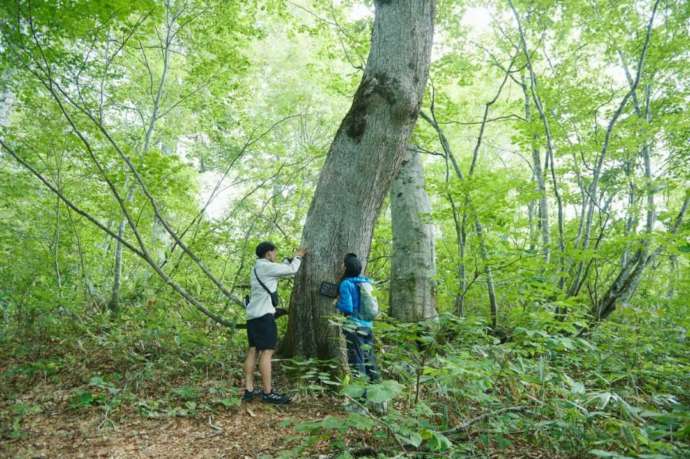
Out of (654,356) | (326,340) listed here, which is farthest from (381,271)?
(654,356)

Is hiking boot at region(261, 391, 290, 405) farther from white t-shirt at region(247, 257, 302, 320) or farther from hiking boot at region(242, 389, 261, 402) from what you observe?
white t-shirt at region(247, 257, 302, 320)

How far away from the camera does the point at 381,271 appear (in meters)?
7.73

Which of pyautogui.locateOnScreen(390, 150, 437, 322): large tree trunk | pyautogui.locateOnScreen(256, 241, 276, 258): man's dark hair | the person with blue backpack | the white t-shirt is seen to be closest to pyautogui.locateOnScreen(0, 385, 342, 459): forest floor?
the person with blue backpack

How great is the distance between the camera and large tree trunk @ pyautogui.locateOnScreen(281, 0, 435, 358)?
414cm

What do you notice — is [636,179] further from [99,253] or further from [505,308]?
[99,253]

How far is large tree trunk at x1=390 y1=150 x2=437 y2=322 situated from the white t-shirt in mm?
2094

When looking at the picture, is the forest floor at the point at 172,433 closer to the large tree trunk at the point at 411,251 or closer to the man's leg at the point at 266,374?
the man's leg at the point at 266,374

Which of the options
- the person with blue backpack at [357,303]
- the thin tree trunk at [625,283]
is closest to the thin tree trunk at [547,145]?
the thin tree trunk at [625,283]

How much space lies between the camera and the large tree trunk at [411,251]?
18.4ft

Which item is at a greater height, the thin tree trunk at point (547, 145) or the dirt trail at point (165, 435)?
the thin tree trunk at point (547, 145)

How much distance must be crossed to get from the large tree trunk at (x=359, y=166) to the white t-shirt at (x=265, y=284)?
235 mm

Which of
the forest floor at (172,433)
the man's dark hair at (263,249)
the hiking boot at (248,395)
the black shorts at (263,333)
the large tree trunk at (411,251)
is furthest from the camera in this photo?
the large tree trunk at (411,251)

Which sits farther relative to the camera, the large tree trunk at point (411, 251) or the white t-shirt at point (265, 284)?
the large tree trunk at point (411, 251)

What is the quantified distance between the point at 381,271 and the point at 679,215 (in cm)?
468
